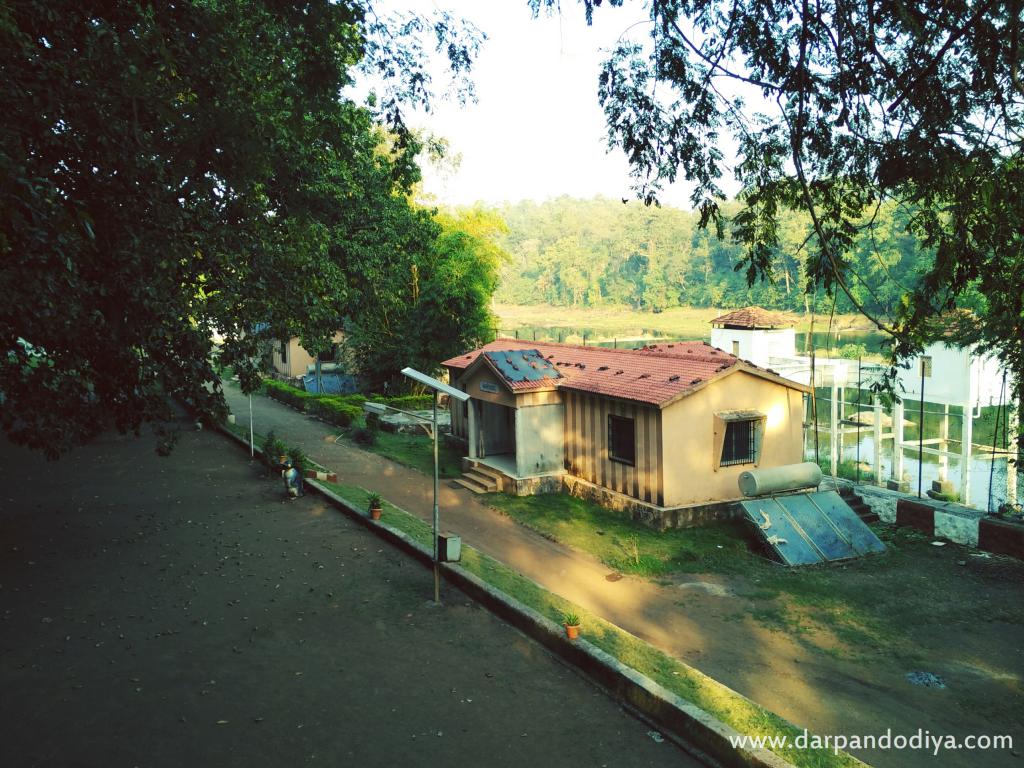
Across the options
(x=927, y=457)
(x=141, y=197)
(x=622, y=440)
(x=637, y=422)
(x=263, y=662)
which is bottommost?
(x=927, y=457)

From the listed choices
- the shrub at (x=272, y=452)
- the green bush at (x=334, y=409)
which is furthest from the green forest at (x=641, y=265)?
the shrub at (x=272, y=452)

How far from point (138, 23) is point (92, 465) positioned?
14420mm

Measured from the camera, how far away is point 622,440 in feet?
58.0

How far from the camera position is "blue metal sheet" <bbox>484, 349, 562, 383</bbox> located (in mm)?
19312

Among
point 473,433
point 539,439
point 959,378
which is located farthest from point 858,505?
point 473,433

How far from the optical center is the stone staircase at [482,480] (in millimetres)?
19203

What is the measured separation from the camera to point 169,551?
40.6 ft

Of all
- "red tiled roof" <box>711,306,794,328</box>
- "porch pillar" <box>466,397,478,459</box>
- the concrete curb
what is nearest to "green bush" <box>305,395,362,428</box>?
"porch pillar" <box>466,397,478,459</box>

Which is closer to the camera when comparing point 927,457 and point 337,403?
point 337,403

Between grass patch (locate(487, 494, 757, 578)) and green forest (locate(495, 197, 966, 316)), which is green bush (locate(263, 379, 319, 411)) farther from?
green forest (locate(495, 197, 966, 316))

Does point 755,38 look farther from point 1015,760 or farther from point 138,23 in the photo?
point 1015,760

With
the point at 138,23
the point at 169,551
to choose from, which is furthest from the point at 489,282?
the point at 138,23

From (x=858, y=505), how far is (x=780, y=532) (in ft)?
12.2

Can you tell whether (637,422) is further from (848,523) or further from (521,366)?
(848,523)
